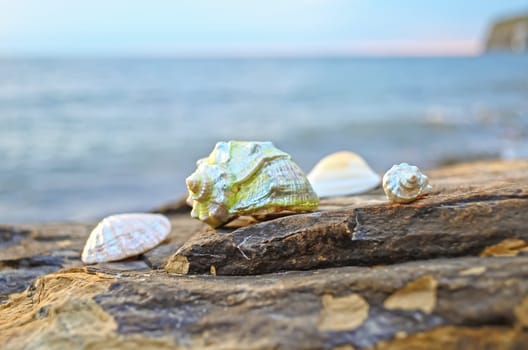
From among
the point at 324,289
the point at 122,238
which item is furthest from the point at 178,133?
the point at 324,289

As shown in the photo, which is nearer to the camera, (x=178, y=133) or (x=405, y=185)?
(x=405, y=185)

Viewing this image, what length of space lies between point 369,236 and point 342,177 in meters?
1.98

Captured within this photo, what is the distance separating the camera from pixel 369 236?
2.40 m

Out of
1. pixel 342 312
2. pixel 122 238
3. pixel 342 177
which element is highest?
pixel 342 177

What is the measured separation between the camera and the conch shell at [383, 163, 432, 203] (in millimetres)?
2514

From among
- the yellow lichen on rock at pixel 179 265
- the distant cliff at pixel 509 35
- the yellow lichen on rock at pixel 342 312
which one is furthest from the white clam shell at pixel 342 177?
the distant cliff at pixel 509 35

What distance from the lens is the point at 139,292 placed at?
7.60 feet

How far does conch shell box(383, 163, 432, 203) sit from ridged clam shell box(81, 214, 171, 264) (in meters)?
1.71

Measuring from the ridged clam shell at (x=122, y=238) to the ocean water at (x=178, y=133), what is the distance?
489 cm

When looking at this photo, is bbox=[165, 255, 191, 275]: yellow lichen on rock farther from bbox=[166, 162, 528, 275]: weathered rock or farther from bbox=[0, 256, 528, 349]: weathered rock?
bbox=[0, 256, 528, 349]: weathered rock

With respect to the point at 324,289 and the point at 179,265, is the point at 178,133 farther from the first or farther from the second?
the point at 324,289

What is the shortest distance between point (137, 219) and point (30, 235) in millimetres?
1215

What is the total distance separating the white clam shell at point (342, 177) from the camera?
421 cm

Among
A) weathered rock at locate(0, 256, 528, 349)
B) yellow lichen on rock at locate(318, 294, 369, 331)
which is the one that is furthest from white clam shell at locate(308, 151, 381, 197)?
yellow lichen on rock at locate(318, 294, 369, 331)
